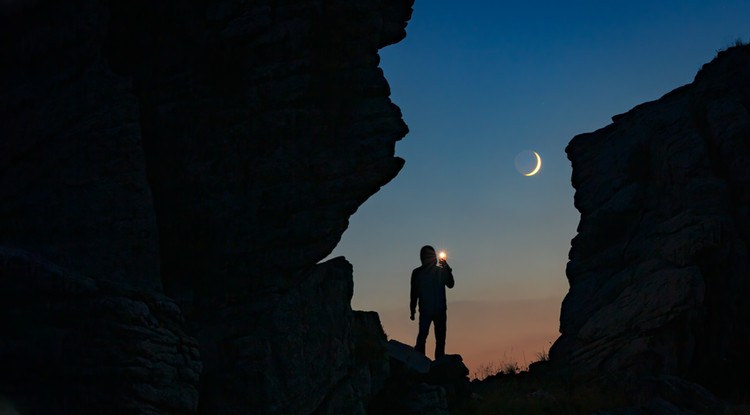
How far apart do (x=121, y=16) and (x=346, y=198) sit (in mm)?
6579

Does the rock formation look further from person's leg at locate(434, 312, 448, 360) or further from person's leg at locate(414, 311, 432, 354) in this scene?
person's leg at locate(414, 311, 432, 354)

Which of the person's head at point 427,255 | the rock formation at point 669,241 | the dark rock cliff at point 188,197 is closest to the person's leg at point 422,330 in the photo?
the person's head at point 427,255

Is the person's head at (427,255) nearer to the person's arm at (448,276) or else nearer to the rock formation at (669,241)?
the person's arm at (448,276)

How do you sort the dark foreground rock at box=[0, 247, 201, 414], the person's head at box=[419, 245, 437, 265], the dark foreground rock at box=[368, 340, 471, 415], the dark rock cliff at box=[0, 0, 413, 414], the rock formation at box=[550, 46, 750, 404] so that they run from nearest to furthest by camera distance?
the dark foreground rock at box=[0, 247, 201, 414], the dark rock cliff at box=[0, 0, 413, 414], the dark foreground rock at box=[368, 340, 471, 415], the rock formation at box=[550, 46, 750, 404], the person's head at box=[419, 245, 437, 265]

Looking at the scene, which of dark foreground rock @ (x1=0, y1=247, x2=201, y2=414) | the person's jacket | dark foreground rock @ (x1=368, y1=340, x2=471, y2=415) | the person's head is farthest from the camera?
the person's head

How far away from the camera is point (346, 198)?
18312 millimetres

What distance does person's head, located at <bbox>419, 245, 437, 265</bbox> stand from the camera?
2658 centimetres

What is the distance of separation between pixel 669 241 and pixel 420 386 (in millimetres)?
10433

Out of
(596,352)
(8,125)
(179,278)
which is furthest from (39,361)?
(596,352)

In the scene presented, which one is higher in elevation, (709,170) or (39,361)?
(709,170)

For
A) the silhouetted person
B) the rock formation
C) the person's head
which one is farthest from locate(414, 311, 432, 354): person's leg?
the rock formation

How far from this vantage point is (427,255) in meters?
26.7

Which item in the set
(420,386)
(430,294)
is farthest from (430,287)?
(420,386)

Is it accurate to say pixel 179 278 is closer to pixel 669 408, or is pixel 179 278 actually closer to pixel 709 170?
pixel 669 408
